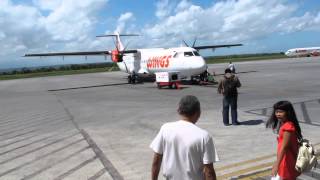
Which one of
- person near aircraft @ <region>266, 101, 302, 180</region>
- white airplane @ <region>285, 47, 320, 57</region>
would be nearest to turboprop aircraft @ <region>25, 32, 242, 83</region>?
person near aircraft @ <region>266, 101, 302, 180</region>

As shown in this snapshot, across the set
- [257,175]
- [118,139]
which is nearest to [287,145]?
[257,175]

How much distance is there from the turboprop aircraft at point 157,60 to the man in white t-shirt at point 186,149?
22747 millimetres

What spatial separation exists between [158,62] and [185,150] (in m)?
26.8

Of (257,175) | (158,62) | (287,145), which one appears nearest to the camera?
(287,145)

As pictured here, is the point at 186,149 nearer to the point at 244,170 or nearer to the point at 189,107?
the point at 189,107

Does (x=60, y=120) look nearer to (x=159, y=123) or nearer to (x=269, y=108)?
(x=159, y=123)

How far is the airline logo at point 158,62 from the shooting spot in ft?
94.4

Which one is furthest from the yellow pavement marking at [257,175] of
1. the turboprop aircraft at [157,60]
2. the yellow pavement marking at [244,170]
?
the turboprop aircraft at [157,60]

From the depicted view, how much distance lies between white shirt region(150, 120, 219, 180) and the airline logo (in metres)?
24.9

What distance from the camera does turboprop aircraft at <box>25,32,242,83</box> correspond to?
26.7 m

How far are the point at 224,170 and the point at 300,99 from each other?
10.4 metres

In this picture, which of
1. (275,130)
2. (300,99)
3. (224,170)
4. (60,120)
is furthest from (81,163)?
(300,99)

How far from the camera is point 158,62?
30.2 m

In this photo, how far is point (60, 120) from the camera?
14148 millimetres
